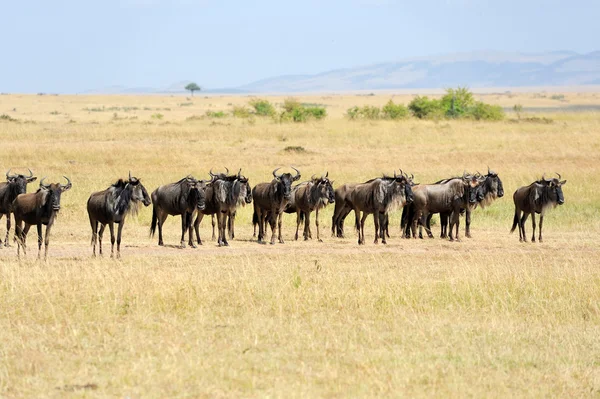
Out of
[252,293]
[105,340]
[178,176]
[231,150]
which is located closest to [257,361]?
[105,340]

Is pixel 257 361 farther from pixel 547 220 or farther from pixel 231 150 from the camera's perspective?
pixel 231 150

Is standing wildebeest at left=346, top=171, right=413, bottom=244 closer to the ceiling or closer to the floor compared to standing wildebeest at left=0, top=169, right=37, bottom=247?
closer to the floor

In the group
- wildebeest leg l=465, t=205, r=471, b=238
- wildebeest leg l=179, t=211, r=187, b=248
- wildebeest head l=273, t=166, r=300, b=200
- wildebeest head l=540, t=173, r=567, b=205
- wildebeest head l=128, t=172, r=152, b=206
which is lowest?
wildebeest leg l=465, t=205, r=471, b=238

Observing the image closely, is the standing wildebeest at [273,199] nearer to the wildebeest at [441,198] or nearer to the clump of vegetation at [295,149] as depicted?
the wildebeest at [441,198]

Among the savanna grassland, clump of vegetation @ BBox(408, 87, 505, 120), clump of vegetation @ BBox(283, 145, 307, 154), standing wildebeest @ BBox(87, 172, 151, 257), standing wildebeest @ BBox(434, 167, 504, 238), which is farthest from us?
clump of vegetation @ BBox(408, 87, 505, 120)

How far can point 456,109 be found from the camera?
59.6 metres

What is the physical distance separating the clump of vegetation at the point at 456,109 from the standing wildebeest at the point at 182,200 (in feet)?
122

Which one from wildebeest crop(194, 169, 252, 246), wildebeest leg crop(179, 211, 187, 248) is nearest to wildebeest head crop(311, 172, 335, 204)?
wildebeest crop(194, 169, 252, 246)

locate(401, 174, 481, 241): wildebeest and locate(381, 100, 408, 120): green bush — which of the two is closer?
locate(401, 174, 481, 241): wildebeest

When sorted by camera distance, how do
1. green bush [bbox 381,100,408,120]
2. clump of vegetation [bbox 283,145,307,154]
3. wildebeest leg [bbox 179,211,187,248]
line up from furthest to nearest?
1. green bush [bbox 381,100,408,120]
2. clump of vegetation [bbox 283,145,307,154]
3. wildebeest leg [bbox 179,211,187,248]

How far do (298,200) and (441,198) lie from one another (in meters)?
3.38

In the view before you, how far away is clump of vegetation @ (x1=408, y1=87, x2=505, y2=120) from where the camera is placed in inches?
2213

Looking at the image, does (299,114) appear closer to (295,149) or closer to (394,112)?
(394,112)

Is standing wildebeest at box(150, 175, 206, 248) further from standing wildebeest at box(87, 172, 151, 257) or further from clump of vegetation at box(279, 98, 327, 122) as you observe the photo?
clump of vegetation at box(279, 98, 327, 122)
